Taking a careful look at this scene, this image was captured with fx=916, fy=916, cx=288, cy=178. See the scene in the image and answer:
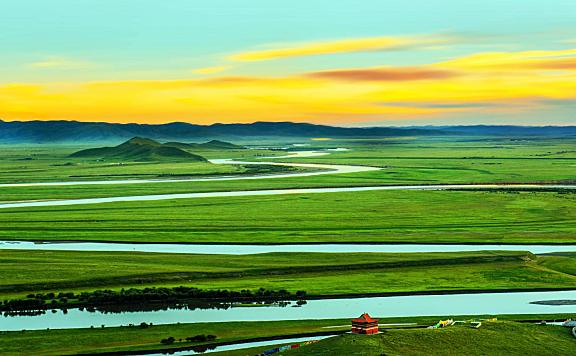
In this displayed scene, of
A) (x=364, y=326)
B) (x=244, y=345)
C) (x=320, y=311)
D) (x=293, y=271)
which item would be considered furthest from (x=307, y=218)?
(x=364, y=326)

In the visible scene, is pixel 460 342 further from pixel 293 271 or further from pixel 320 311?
pixel 293 271

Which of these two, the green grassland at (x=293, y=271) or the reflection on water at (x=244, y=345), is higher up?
the green grassland at (x=293, y=271)

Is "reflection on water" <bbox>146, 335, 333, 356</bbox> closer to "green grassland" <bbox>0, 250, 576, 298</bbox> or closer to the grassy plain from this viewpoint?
"green grassland" <bbox>0, 250, 576, 298</bbox>

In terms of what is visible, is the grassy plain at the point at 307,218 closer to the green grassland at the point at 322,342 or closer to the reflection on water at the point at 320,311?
the reflection on water at the point at 320,311

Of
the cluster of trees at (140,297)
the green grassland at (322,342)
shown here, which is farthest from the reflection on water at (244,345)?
the cluster of trees at (140,297)

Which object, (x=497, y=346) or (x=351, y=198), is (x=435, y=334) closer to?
(x=497, y=346)

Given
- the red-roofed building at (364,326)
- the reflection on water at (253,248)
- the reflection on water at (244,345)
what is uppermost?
the red-roofed building at (364,326)

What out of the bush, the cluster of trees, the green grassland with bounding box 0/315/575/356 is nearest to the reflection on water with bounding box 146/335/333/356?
the green grassland with bounding box 0/315/575/356
